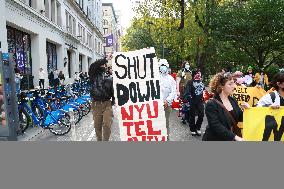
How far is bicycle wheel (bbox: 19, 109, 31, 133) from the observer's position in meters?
10.8

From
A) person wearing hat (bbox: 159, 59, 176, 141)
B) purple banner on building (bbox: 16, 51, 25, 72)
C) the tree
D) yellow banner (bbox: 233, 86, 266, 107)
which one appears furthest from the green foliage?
person wearing hat (bbox: 159, 59, 176, 141)

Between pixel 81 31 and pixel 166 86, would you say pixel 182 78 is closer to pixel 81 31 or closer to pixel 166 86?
pixel 166 86

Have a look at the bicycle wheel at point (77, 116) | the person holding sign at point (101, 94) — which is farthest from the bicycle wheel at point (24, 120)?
the person holding sign at point (101, 94)

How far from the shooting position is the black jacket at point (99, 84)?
7.36m

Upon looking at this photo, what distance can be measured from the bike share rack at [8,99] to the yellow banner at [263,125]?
218 inches

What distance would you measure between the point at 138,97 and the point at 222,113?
2000 millimetres

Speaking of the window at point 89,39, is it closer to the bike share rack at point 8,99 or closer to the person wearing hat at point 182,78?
the person wearing hat at point 182,78

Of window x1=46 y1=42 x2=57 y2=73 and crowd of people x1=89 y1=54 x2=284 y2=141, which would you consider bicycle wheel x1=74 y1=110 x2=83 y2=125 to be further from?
window x1=46 y1=42 x2=57 y2=73

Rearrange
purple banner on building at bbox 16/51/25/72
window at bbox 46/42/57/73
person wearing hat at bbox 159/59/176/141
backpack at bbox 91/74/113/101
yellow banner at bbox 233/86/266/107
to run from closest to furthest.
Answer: backpack at bbox 91/74/113/101
person wearing hat at bbox 159/59/176/141
yellow banner at bbox 233/86/266/107
purple banner on building at bbox 16/51/25/72
window at bbox 46/42/57/73

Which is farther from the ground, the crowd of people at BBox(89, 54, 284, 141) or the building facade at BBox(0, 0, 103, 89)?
the building facade at BBox(0, 0, 103, 89)

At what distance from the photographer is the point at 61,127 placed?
1105 centimetres

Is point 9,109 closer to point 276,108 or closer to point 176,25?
point 276,108

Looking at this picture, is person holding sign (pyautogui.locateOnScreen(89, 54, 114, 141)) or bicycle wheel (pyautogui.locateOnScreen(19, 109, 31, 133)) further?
bicycle wheel (pyautogui.locateOnScreen(19, 109, 31, 133))

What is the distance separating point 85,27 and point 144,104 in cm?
5190
